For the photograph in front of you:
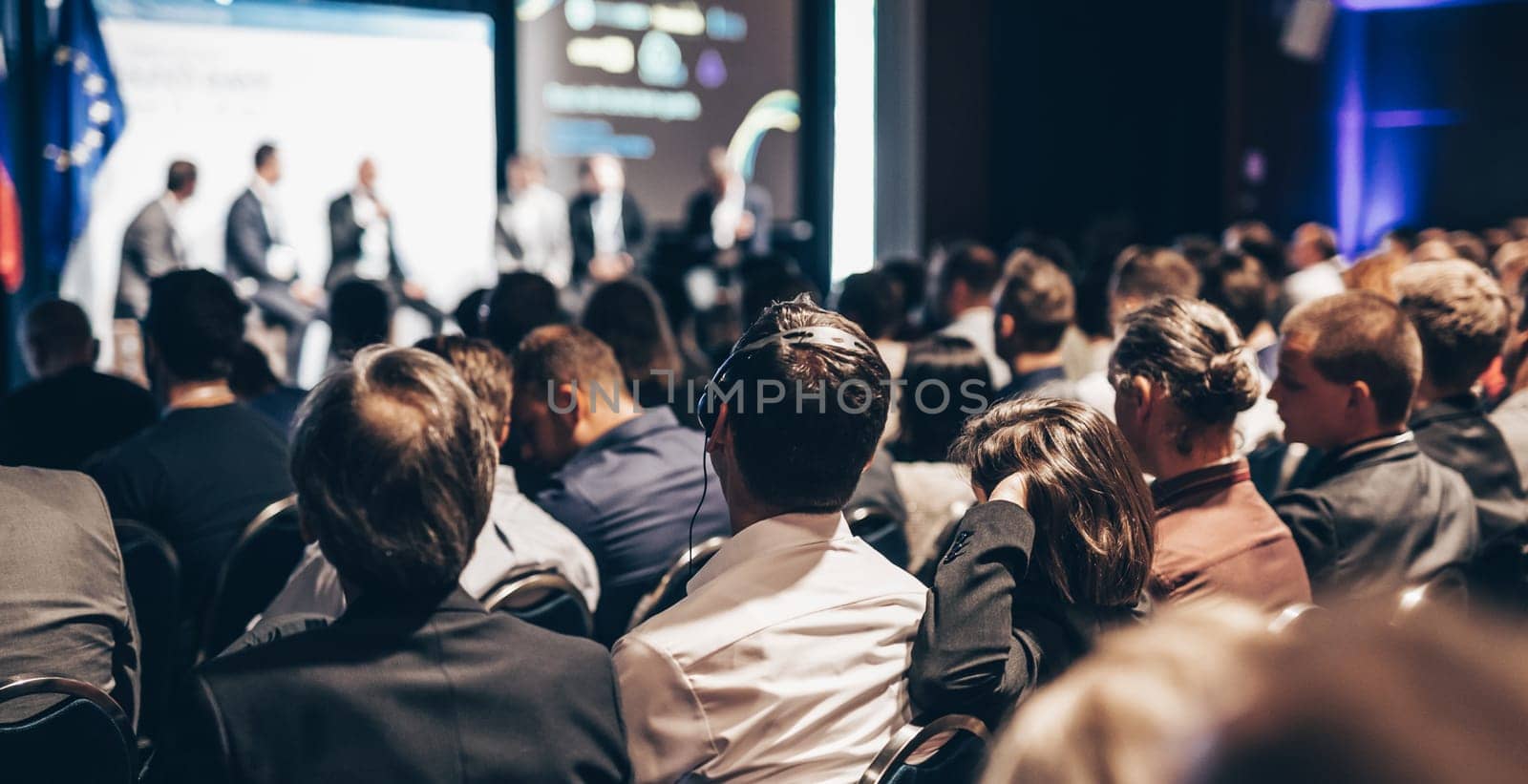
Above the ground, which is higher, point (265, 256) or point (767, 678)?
point (265, 256)

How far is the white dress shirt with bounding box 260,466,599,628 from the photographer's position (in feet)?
6.58

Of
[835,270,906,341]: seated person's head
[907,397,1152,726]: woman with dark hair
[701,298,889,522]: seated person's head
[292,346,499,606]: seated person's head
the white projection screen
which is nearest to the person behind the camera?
[292,346,499,606]: seated person's head

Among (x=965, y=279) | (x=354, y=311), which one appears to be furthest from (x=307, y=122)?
(x=965, y=279)

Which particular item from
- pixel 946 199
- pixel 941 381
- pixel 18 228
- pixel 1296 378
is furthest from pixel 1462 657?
pixel 946 199

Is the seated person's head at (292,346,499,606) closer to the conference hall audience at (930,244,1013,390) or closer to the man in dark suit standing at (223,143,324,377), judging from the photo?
the conference hall audience at (930,244,1013,390)

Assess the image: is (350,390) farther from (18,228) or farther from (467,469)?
(18,228)

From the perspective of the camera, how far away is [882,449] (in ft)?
10.6

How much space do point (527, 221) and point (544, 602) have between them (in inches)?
290

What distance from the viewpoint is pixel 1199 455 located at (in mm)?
2227

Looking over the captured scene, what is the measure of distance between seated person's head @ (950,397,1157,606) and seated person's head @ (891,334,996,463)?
1400mm

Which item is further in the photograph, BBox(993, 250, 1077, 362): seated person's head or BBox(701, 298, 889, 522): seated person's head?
BBox(993, 250, 1077, 362): seated person's head

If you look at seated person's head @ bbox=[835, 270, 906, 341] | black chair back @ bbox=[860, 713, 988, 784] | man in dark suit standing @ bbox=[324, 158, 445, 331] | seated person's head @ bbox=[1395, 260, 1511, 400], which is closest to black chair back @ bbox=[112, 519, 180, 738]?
black chair back @ bbox=[860, 713, 988, 784]

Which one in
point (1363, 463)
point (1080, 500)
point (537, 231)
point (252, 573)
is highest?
point (537, 231)

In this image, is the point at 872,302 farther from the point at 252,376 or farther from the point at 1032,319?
the point at 252,376
